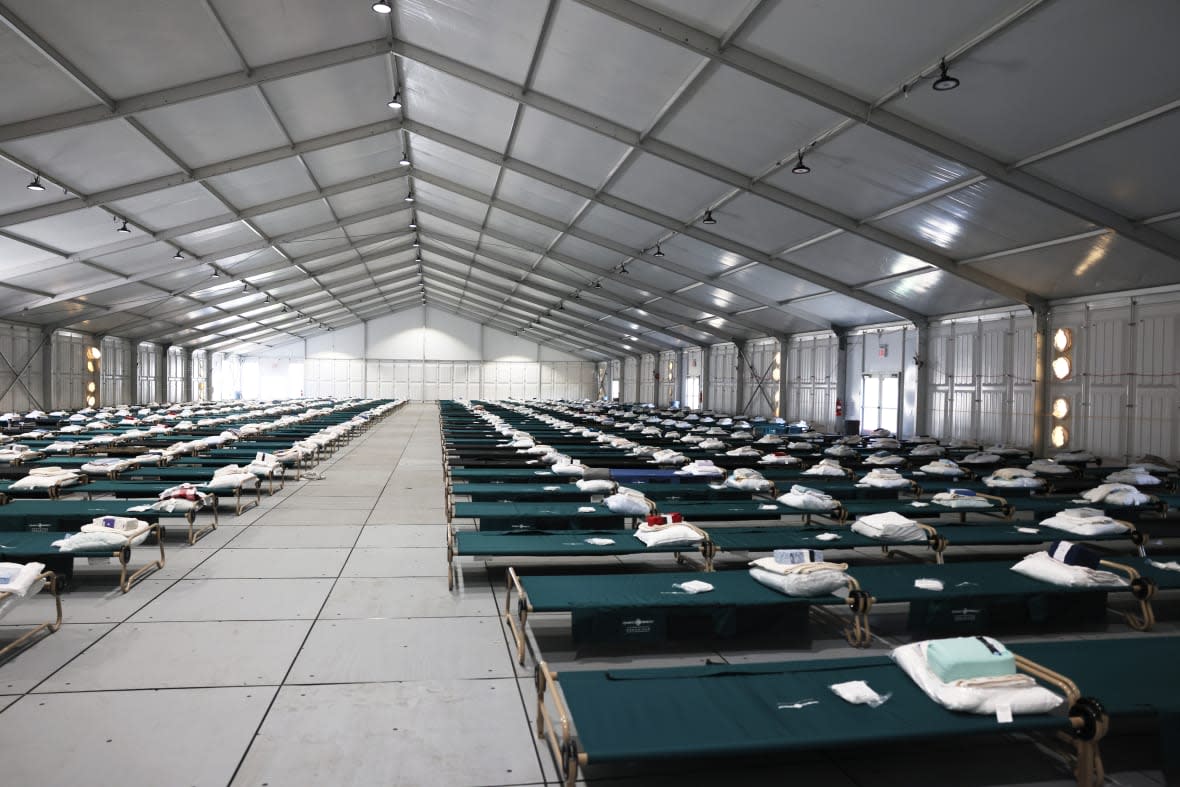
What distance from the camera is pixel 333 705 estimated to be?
4375mm

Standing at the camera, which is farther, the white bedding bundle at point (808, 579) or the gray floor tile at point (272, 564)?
the gray floor tile at point (272, 564)

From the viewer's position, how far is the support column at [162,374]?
1620 inches

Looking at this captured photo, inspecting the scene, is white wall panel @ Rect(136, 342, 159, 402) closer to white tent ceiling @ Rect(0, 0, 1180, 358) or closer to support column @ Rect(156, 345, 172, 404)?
support column @ Rect(156, 345, 172, 404)

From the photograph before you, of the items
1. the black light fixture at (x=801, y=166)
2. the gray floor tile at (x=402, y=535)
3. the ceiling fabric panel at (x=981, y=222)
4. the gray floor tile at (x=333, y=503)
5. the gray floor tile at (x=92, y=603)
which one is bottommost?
the gray floor tile at (x=402, y=535)

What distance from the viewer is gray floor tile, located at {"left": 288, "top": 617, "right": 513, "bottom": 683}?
16.1 ft

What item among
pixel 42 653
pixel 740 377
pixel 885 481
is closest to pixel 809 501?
pixel 885 481

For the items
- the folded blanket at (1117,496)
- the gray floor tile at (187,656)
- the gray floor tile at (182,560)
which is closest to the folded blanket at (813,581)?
the gray floor tile at (187,656)

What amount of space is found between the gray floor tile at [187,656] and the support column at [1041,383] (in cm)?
1702

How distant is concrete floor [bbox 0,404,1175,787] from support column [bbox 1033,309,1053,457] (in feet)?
44.1

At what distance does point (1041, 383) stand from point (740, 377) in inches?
665

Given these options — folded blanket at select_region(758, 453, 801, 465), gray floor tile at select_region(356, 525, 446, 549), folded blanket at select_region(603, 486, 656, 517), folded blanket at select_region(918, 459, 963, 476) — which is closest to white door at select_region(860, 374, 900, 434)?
folded blanket at select_region(758, 453, 801, 465)

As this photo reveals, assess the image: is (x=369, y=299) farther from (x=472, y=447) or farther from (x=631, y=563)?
(x=631, y=563)

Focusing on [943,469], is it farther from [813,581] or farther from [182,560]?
[182,560]

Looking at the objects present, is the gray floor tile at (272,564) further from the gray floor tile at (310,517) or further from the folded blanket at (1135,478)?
the folded blanket at (1135,478)
